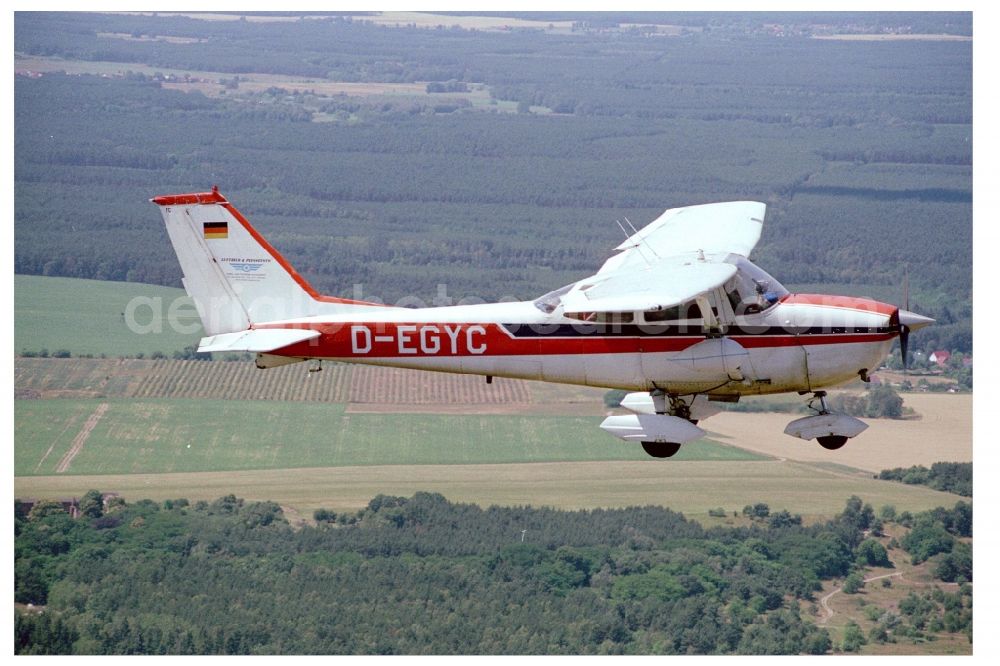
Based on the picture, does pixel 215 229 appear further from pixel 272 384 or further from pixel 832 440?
pixel 272 384

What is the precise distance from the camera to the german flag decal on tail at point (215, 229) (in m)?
22.2

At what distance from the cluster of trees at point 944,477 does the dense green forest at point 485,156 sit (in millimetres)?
23470

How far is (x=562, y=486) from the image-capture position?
65.7 meters

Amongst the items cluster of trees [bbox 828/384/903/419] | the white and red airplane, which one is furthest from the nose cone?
cluster of trees [bbox 828/384/903/419]

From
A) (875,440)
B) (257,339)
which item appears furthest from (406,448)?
(257,339)

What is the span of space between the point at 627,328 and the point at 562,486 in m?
45.0

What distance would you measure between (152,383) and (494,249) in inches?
1620

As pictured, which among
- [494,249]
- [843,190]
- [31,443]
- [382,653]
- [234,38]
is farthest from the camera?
[234,38]

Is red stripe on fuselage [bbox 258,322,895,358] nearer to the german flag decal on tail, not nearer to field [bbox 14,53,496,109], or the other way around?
the german flag decal on tail

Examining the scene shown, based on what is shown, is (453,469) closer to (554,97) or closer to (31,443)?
(31,443)

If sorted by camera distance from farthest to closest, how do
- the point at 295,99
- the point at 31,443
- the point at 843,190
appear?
the point at 295,99 < the point at 843,190 < the point at 31,443

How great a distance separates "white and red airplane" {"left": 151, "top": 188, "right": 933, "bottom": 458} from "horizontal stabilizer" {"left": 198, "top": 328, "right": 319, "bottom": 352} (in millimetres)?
26
